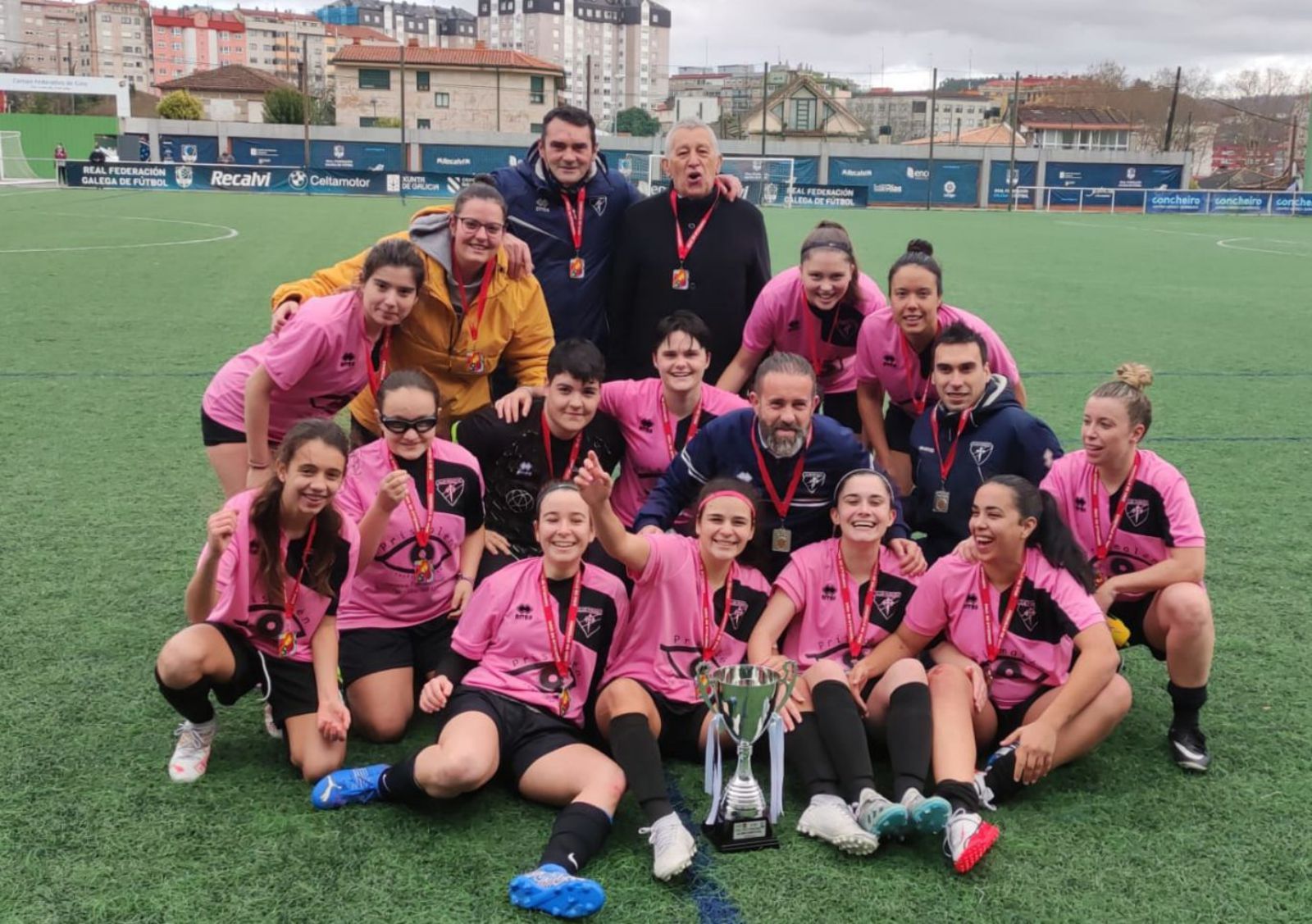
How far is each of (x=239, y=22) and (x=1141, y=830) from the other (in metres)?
173

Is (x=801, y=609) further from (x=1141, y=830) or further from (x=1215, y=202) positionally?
(x=1215, y=202)

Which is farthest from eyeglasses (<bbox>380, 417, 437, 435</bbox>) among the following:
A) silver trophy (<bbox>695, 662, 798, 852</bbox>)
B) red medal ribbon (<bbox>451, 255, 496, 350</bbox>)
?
silver trophy (<bbox>695, 662, 798, 852</bbox>)

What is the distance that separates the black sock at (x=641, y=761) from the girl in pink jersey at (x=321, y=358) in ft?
5.77

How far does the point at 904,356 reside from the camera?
479 cm

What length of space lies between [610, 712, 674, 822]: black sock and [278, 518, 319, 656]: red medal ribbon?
1.08 m

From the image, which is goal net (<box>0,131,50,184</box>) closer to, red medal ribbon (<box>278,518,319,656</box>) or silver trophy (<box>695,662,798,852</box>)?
red medal ribbon (<box>278,518,319,656</box>)

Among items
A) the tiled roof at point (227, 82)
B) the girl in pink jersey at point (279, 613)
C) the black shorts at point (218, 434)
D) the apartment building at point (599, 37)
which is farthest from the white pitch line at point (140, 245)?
the apartment building at point (599, 37)

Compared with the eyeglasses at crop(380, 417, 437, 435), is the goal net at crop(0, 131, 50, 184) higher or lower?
higher

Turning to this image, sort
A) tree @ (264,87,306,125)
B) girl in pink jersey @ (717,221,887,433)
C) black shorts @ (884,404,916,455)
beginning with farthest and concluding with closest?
tree @ (264,87,306,125)
black shorts @ (884,404,916,455)
girl in pink jersey @ (717,221,887,433)

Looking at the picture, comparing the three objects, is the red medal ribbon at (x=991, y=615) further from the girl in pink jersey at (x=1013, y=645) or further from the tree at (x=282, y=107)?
the tree at (x=282, y=107)

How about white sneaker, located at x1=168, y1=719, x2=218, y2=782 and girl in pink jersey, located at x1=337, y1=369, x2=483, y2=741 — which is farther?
girl in pink jersey, located at x1=337, y1=369, x2=483, y2=741

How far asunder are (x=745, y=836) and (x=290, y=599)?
1593 mm

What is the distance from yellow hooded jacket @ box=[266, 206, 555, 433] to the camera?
4.67 meters

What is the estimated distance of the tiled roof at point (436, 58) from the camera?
A: 223ft
